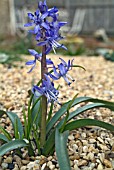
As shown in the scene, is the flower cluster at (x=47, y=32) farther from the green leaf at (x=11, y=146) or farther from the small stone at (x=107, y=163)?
the small stone at (x=107, y=163)

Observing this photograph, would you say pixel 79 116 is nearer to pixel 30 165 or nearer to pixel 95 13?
pixel 30 165

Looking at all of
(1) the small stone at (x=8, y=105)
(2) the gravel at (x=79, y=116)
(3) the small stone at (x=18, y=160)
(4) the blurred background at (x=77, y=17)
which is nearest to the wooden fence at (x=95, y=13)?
(4) the blurred background at (x=77, y=17)

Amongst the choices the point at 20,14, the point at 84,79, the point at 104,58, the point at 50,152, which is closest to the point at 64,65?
the point at 50,152

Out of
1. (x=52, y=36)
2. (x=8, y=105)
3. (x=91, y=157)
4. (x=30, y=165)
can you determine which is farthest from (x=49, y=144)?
(x=8, y=105)

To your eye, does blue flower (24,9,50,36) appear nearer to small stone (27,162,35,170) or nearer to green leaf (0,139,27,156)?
Answer: green leaf (0,139,27,156)

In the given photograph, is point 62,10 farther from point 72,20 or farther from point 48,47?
point 48,47

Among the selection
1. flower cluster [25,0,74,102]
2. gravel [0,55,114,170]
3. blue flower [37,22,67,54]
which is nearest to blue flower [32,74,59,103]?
flower cluster [25,0,74,102]
